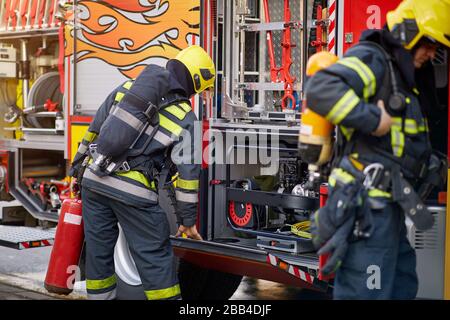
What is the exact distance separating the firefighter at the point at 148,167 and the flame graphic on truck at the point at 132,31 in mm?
649

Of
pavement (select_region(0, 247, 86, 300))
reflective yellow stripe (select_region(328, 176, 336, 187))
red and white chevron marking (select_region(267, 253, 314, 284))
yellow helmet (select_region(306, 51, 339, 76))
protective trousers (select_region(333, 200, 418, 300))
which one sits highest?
yellow helmet (select_region(306, 51, 339, 76))

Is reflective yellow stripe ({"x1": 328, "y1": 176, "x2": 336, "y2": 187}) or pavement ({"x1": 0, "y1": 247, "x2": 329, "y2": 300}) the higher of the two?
reflective yellow stripe ({"x1": 328, "y1": 176, "x2": 336, "y2": 187})

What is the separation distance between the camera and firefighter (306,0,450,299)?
134 inches

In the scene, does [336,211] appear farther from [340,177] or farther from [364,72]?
[364,72]

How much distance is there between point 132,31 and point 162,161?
1.32m

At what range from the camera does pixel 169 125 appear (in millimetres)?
4742

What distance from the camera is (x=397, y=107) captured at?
11.4ft

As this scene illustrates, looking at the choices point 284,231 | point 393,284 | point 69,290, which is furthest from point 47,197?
point 393,284

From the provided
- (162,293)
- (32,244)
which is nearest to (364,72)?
(162,293)

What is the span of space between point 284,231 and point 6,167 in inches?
126

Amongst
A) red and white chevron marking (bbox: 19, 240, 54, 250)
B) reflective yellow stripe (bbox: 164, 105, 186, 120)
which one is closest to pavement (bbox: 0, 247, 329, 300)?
red and white chevron marking (bbox: 19, 240, 54, 250)

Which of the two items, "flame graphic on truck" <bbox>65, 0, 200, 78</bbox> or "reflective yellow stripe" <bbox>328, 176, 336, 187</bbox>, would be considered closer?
"reflective yellow stripe" <bbox>328, 176, 336, 187</bbox>

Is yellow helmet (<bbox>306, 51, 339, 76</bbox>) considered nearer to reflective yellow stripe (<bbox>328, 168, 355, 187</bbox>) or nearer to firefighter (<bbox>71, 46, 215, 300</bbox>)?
reflective yellow stripe (<bbox>328, 168, 355, 187</bbox>)

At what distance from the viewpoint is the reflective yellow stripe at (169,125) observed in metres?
4.74
